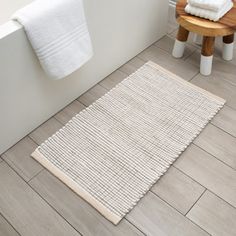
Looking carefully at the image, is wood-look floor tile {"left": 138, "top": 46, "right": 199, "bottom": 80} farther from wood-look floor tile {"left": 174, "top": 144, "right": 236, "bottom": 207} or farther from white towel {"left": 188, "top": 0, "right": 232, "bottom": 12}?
wood-look floor tile {"left": 174, "top": 144, "right": 236, "bottom": 207}

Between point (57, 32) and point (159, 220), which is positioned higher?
point (57, 32)

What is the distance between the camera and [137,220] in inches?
48.8

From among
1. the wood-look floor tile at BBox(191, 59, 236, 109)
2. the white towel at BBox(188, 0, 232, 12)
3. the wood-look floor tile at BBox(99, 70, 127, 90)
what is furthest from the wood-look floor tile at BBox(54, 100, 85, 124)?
the white towel at BBox(188, 0, 232, 12)

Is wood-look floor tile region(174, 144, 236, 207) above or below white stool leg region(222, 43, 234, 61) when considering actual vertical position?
below

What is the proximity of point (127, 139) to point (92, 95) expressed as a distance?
36cm

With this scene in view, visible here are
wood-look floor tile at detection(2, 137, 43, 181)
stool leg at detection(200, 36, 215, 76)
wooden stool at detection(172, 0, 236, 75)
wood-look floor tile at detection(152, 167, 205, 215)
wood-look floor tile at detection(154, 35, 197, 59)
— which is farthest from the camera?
wood-look floor tile at detection(154, 35, 197, 59)

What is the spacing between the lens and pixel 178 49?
1.82 meters

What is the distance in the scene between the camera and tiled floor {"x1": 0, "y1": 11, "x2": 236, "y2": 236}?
4.00ft

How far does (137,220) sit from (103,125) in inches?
19.8

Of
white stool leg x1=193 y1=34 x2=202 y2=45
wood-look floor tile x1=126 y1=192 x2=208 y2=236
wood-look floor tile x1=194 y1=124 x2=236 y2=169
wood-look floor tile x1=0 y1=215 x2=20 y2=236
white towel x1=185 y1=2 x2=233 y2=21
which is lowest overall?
wood-look floor tile x1=126 y1=192 x2=208 y2=236

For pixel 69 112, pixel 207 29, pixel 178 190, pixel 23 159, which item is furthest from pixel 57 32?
pixel 178 190

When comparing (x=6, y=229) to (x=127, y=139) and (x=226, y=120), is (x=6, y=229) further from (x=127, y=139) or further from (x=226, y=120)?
(x=226, y=120)

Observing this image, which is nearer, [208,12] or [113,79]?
[208,12]

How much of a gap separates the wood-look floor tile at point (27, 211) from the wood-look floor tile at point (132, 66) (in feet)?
2.79
